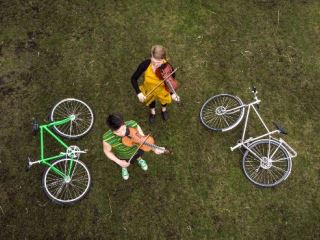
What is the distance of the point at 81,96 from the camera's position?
9.81 m

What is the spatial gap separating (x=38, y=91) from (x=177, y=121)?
3713mm

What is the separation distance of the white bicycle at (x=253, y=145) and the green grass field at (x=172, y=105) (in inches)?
10.9

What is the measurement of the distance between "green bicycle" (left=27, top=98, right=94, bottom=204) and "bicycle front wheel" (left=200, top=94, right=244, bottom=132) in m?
2.86

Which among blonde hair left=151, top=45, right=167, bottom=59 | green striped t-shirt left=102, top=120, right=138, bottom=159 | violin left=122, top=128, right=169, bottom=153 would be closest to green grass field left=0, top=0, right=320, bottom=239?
green striped t-shirt left=102, top=120, right=138, bottom=159

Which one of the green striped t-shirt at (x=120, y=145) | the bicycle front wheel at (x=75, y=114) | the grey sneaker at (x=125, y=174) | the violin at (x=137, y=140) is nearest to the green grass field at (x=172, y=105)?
the grey sneaker at (x=125, y=174)

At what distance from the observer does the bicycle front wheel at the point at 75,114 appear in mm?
9180

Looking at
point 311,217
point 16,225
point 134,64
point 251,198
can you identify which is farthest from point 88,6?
point 311,217

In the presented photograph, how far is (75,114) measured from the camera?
9203mm

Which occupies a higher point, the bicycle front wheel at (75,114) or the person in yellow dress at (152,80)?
the person in yellow dress at (152,80)

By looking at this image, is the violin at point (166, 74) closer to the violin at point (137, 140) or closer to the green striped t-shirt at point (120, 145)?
the green striped t-shirt at point (120, 145)

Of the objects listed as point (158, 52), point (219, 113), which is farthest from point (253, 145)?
point (158, 52)

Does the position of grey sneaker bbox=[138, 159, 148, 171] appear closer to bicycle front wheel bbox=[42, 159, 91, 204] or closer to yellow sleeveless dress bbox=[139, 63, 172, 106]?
bicycle front wheel bbox=[42, 159, 91, 204]

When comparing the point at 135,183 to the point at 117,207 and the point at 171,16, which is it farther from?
the point at 171,16

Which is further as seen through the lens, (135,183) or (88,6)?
(88,6)
